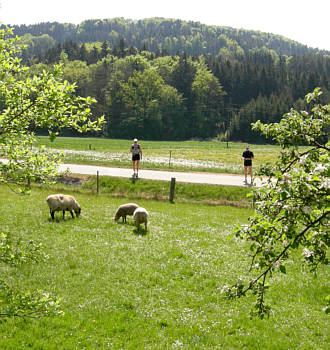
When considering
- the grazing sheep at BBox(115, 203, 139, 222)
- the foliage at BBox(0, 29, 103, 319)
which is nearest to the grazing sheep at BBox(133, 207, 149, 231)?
the grazing sheep at BBox(115, 203, 139, 222)

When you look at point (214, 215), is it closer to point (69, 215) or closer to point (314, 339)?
point (69, 215)

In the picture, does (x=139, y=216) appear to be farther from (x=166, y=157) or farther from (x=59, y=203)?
(x=166, y=157)

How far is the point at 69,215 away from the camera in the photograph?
22328 mm

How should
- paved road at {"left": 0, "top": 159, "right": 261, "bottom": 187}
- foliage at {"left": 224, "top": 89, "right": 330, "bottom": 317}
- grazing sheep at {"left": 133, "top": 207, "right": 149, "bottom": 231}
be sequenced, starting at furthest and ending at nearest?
paved road at {"left": 0, "top": 159, "right": 261, "bottom": 187} < grazing sheep at {"left": 133, "top": 207, "right": 149, "bottom": 231} < foliage at {"left": 224, "top": 89, "right": 330, "bottom": 317}

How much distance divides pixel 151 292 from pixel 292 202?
892cm

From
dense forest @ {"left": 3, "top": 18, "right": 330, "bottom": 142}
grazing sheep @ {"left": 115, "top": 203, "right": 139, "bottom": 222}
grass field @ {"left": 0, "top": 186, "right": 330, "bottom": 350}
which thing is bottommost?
grass field @ {"left": 0, "top": 186, "right": 330, "bottom": 350}

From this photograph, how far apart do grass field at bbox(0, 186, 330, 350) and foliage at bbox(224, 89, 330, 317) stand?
5.60 m

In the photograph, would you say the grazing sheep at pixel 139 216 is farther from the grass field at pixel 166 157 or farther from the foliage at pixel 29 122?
the foliage at pixel 29 122

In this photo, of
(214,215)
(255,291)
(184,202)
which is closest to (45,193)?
(184,202)

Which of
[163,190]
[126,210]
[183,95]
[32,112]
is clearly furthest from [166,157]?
[183,95]

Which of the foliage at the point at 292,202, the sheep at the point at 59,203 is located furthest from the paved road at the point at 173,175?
the foliage at the point at 292,202

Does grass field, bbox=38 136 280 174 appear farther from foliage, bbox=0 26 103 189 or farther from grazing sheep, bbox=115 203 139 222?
foliage, bbox=0 26 103 189

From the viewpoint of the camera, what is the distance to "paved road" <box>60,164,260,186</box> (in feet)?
109

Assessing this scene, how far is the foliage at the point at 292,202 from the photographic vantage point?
165 inches
